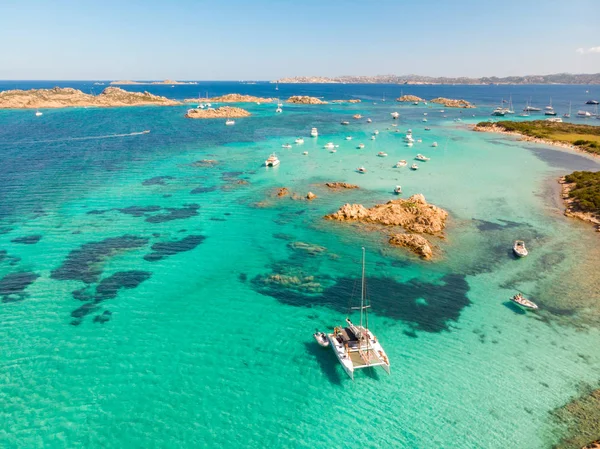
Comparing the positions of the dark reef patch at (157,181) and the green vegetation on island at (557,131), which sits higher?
the green vegetation on island at (557,131)

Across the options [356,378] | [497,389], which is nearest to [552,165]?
[497,389]

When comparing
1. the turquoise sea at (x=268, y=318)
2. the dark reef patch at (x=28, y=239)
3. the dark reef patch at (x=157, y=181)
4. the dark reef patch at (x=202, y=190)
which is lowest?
the turquoise sea at (x=268, y=318)

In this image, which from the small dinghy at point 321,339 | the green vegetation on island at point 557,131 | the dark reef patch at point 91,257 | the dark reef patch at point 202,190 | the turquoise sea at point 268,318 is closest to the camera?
the turquoise sea at point 268,318

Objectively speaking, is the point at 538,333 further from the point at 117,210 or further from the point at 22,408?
the point at 117,210

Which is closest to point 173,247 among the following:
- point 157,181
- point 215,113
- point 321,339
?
point 321,339

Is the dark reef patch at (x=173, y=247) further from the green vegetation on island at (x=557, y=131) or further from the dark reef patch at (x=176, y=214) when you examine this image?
the green vegetation on island at (x=557, y=131)

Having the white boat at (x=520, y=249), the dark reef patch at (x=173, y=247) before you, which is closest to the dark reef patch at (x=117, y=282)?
the dark reef patch at (x=173, y=247)
